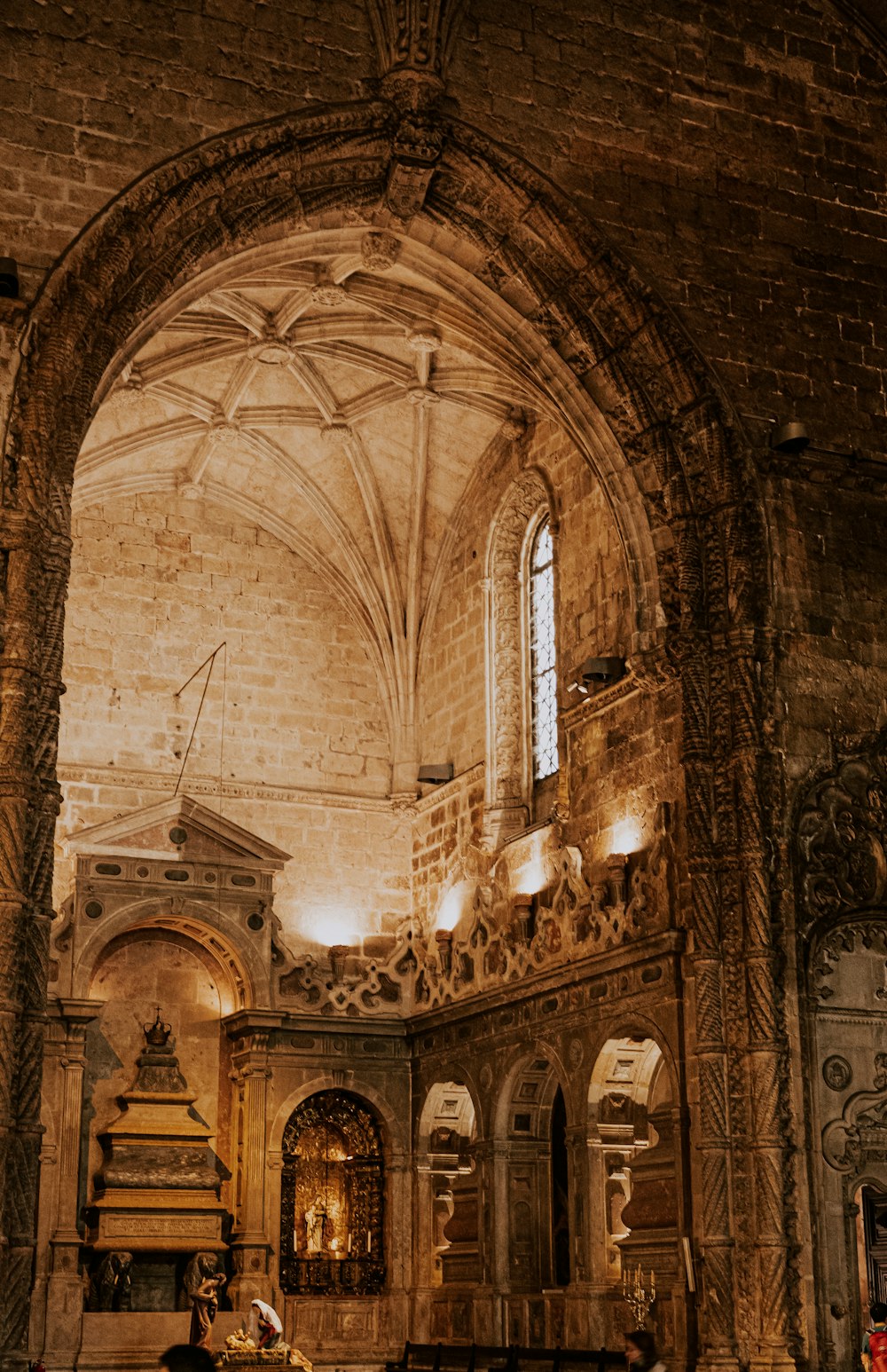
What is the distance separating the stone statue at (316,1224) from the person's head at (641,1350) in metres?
10.5

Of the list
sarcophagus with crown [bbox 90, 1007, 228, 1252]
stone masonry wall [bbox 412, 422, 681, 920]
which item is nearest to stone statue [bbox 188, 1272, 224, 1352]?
sarcophagus with crown [bbox 90, 1007, 228, 1252]

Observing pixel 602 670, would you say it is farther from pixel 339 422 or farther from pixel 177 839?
pixel 177 839

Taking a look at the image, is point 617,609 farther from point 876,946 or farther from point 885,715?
point 876,946

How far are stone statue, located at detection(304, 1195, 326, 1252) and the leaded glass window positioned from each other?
5.21m

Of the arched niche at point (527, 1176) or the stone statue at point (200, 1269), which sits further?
the stone statue at point (200, 1269)

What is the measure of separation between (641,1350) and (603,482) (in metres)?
8.16

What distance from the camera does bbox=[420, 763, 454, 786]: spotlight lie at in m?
19.6

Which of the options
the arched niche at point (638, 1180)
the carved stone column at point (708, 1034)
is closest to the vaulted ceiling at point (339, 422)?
the carved stone column at point (708, 1034)

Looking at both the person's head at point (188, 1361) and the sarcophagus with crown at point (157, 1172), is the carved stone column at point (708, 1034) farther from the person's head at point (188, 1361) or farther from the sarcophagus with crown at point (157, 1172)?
the person's head at point (188, 1361)

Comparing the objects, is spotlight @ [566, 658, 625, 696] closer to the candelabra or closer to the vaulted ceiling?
the vaulted ceiling

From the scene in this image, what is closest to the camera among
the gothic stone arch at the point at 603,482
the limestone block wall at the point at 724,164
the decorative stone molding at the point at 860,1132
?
the gothic stone arch at the point at 603,482

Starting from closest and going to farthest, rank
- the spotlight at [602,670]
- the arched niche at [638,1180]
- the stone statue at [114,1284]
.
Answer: the arched niche at [638,1180], the spotlight at [602,670], the stone statue at [114,1284]

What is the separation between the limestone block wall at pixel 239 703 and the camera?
19.5 m

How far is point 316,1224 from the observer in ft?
61.2
